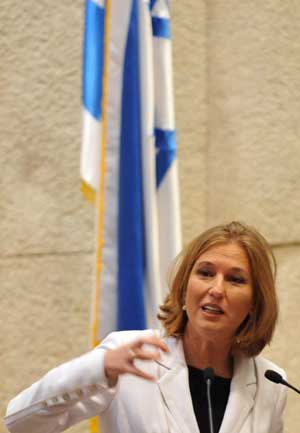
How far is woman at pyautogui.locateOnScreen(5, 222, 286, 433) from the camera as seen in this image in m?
1.89

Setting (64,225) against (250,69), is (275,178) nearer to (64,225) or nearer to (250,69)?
(250,69)

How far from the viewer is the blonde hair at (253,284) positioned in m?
2.17

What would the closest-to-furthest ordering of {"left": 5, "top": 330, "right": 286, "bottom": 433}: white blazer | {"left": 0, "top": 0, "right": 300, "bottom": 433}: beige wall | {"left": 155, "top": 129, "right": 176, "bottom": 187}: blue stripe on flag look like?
1. {"left": 5, "top": 330, "right": 286, "bottom": 433}: white blazer
2. {"left": 155, "top": 129, "right": 176, "bottom": 187}: blue stripe on flag
3. {"left": 0, "top": 0, "right": 300, "bottom": 433}: beige wall

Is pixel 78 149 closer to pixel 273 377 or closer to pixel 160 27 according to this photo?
pixel 160 27

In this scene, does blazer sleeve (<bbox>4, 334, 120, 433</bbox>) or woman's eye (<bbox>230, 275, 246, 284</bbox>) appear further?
woman's eye (<bbox>230, 275, 246, 284</bbox>)

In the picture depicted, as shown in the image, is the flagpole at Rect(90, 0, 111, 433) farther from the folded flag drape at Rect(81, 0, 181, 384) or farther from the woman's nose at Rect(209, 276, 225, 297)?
the woman's nose at Rect(209, 276, 225, 297)

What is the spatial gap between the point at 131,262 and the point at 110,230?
0.15m

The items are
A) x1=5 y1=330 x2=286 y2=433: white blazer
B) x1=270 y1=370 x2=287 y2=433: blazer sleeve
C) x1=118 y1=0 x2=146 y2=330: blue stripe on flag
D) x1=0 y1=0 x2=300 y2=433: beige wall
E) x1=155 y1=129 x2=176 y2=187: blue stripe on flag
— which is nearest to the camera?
x1=5 y1=330 x2=286 y2=433: white blazer

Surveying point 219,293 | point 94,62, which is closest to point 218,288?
point 219,293

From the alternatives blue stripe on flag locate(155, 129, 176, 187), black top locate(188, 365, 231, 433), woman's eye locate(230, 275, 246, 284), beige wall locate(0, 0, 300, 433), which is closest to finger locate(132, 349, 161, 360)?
black top locate(188, 365, 231, 433)

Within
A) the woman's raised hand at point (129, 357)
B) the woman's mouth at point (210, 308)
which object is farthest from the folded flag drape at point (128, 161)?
the woman's raised hand at point (129, 357)

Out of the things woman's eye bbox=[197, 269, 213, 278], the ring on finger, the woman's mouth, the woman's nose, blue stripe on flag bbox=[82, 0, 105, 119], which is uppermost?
blue stripe on flag bbox=[82, 0, 105, 119]

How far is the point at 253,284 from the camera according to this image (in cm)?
217

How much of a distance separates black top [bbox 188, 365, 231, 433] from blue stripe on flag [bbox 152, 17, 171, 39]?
1.61m
